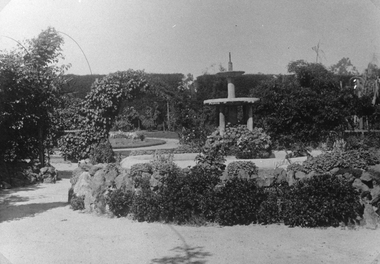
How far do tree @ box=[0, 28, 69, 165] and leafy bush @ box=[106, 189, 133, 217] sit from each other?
496 cm

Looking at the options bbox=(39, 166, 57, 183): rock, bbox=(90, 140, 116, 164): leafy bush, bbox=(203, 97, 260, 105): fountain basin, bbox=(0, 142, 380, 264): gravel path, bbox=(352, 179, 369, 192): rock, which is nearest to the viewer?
bbox=(0, 142, 380, 264): gravel path

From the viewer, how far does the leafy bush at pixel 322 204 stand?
20.3 feet

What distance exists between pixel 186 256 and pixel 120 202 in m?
2.49

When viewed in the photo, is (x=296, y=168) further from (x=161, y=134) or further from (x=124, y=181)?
(x=161, y=134)

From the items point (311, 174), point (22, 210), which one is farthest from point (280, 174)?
point (22, 210)

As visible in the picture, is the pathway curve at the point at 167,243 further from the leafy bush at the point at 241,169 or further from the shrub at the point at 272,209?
the leafy bush at the point at 241,169

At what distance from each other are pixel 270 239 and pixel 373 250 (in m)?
1.33

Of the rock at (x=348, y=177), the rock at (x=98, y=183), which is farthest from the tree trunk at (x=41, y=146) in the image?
the rock at (x=348, y=177)

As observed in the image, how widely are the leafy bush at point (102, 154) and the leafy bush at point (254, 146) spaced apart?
445 cm

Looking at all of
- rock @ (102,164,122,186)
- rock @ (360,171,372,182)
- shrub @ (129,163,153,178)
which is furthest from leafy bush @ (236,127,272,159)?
rock @ (360,171,372,182)

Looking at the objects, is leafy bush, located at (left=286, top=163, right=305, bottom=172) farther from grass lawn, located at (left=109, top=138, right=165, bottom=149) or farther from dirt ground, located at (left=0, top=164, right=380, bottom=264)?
grass lawn, located at (left=109, top=138, right=165, bottom=149)

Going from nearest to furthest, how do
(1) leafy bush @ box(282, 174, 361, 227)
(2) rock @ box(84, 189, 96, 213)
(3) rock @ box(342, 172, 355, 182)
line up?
(1) leafy bush @ box(282, 174, 361, 227), (3) rock @ box(342, 172, 355, 182), (2) rock @ box(84, 189, 96, 213)

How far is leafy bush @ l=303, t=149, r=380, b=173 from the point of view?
709cm

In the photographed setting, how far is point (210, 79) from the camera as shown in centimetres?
2342
